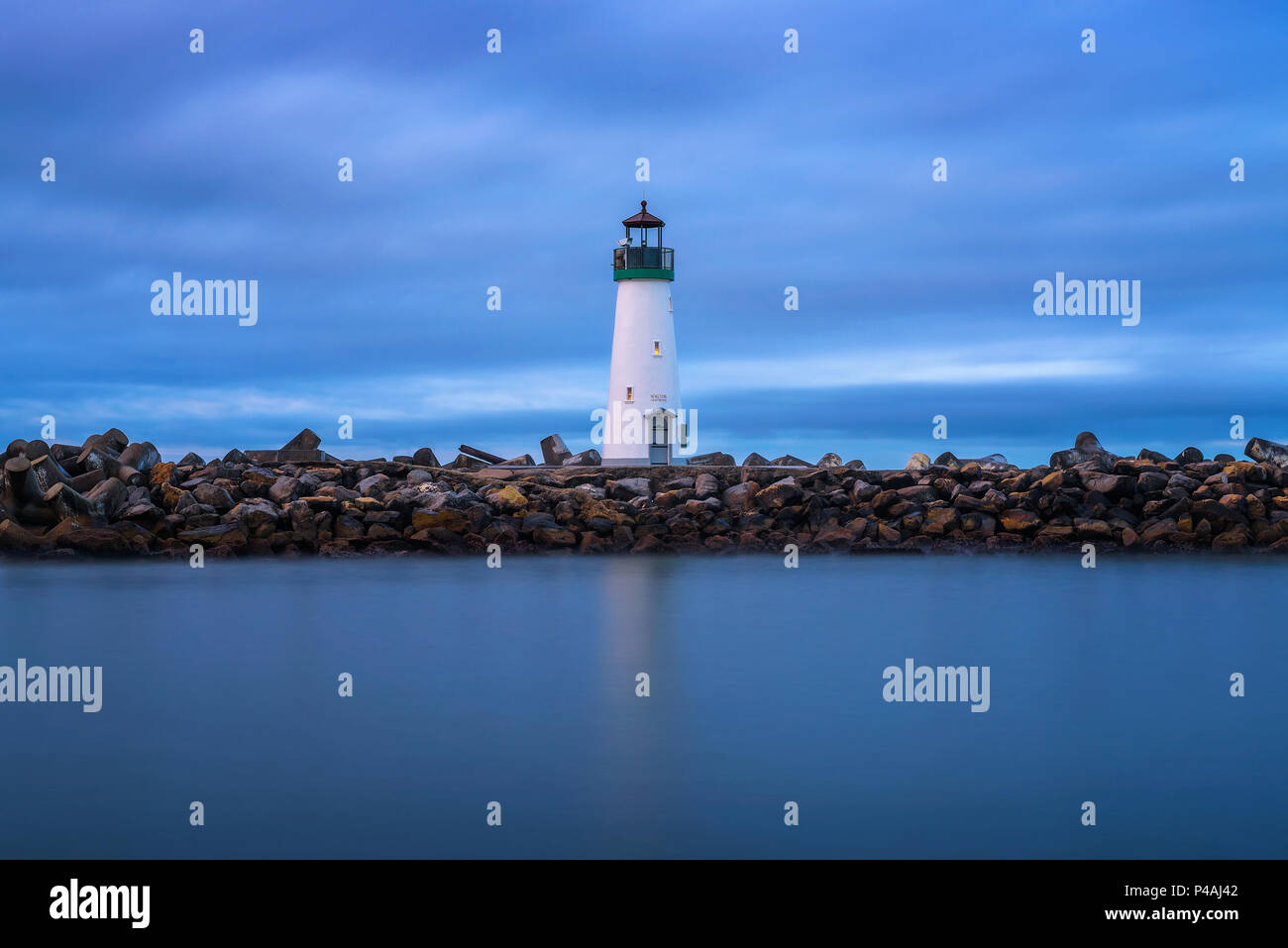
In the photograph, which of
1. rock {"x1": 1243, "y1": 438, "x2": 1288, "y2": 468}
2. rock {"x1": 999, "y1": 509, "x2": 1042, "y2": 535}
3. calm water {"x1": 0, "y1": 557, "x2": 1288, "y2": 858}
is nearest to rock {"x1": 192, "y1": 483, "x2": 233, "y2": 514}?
calm water {"x1": 0, "y1": 557, "x2": 1288, "y2": 858}

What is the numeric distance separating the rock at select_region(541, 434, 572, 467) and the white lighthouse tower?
5.84 ft

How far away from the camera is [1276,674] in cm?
1215

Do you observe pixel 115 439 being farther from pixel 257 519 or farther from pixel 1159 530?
pixel 1159 530

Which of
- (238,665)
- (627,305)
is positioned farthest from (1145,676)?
(627,305)

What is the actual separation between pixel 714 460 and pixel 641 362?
8.20 feet

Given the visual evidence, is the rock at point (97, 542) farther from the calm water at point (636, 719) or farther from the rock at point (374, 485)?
the rock at point (374, 485)

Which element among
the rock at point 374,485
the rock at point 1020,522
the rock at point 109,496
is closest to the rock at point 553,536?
the rock at point 374,485

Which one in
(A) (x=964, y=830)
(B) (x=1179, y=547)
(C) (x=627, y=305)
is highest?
(C) (x=627, y=305)

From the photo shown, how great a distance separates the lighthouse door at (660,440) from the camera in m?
26.2

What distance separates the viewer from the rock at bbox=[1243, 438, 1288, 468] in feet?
73.5

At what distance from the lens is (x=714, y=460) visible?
86.3 ft

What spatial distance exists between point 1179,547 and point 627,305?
37.9 ft

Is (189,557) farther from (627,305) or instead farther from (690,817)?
(690,817)

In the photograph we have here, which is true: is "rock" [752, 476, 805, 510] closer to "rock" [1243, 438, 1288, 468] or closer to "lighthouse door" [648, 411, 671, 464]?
"lighthouse door" [648, 411, 671, 464]
